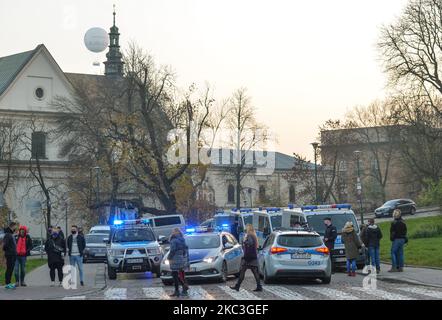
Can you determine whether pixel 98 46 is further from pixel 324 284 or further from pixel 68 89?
pixel 324 284

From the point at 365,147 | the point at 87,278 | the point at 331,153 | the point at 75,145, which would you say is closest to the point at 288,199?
the point at 365,147

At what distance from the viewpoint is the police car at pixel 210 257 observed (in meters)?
27.1

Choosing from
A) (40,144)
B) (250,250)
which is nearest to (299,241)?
(250,250)

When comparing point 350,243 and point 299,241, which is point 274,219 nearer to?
point 350,243

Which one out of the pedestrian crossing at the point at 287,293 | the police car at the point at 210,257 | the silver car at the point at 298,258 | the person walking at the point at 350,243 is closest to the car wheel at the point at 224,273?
the police car at the point at 210,257

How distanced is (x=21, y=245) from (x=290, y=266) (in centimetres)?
843

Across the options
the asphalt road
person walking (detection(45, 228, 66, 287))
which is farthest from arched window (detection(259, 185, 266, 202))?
the asphalt road

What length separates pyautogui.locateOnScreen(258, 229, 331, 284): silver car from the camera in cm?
2520

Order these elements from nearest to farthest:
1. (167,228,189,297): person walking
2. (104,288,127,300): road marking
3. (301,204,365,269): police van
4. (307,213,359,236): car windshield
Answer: (104,288,127,300): road marking < (167,228,189,297): person walking < (301,204,365,269): police van < (307,213,359,236): car windshield

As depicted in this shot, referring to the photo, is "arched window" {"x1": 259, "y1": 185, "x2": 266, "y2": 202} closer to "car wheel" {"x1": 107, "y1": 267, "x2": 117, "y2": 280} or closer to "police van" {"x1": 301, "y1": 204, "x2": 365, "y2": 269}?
"police van" {"x1": 301, "y1": 204, "x2": 365, "y2": 269}

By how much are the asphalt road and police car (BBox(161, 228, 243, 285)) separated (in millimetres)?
346

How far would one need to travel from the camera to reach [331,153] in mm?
94625

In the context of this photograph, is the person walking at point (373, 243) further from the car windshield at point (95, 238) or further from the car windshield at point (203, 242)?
the car windshield at point (95, 238)

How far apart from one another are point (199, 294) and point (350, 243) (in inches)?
295
